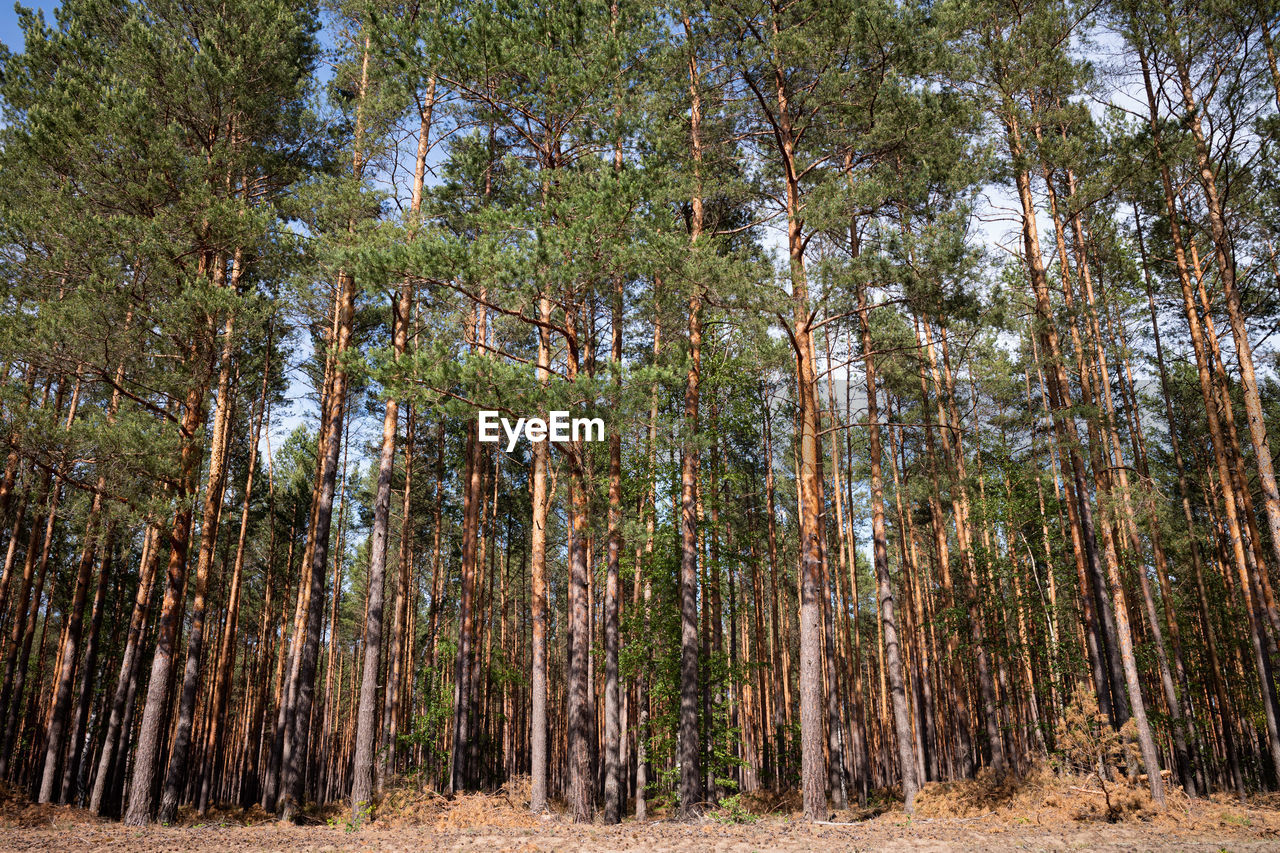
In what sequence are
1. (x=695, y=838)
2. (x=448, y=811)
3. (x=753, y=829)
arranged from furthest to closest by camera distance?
(x=448, y=811)
(x=753, y=829)
(x=695, y=838)

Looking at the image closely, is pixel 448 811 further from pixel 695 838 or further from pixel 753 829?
pixel 753 829

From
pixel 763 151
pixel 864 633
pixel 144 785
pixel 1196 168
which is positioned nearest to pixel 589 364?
pixel 763 151

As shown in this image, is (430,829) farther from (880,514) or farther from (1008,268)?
(1008,268)

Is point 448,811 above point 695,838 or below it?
below

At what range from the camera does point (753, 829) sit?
852cm

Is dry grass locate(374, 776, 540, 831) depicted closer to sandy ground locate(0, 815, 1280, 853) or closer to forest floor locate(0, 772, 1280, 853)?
forest floor locate(0, 772, 1280, 853)

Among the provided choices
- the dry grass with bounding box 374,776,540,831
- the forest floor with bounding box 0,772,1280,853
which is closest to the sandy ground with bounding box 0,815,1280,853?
the forest floor with bounding box 0,772,1280,853

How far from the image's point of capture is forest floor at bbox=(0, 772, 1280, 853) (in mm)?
7312

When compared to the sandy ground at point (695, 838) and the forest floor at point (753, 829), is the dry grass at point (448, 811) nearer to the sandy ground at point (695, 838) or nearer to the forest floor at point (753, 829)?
the forest floor at point (753, 829)

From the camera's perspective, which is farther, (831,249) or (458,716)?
(458,716)

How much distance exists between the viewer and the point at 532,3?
10.2 m

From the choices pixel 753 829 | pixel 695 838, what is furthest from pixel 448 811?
pixel 753 829

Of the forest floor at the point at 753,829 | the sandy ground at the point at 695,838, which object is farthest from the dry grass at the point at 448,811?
the sandy ground at the point at 695,838

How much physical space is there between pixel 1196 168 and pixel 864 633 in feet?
85.0
